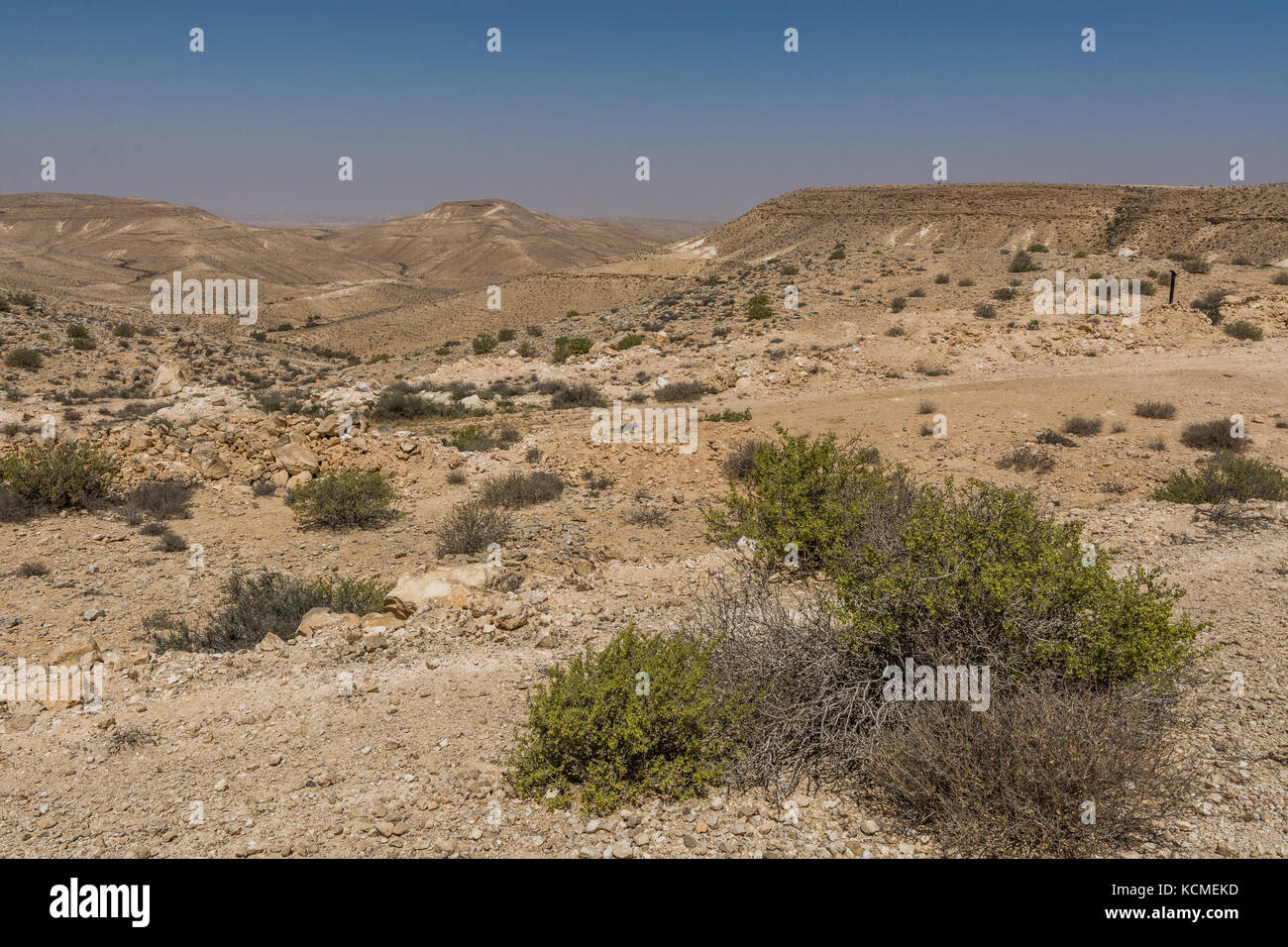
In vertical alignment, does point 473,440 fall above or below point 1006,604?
above

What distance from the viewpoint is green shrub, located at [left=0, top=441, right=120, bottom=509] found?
9617 millimetres

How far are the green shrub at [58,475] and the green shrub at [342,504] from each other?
9.36ft

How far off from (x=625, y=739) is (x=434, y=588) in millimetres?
3365

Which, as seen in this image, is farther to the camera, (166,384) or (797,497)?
(166,384)

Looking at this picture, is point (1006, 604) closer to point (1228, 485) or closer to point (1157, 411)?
point (1228, 485)

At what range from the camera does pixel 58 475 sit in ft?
32.1

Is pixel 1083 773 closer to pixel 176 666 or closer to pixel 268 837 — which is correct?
pixel 268 837

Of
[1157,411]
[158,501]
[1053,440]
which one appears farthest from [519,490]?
[1157,411]

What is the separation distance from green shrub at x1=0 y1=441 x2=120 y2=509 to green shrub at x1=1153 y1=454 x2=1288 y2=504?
1400cm

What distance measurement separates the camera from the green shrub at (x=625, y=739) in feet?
12.5

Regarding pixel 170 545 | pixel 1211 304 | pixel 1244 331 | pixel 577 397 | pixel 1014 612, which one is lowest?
pixel 170 545

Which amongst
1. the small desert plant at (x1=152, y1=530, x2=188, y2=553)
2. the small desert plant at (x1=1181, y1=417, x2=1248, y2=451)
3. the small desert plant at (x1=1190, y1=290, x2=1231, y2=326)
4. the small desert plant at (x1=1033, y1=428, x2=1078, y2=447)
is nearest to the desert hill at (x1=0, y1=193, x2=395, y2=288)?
the small desert plant at (x1=152, y1=530, x2=188, y2=553)

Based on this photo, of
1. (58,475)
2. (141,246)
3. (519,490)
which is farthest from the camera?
(141,246)
